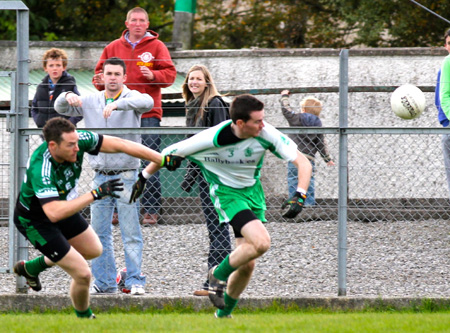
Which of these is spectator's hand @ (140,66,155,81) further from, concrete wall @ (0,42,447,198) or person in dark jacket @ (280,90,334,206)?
concrete wall @ (0,42,447,198)

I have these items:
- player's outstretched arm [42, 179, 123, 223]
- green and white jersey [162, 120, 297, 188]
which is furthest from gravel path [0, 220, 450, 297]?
player's outstretched arm [42, 179, 123, 223]

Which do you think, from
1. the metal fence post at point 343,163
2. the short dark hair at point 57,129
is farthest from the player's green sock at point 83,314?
the metal fence post at point 343,163

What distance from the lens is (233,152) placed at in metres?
6.75

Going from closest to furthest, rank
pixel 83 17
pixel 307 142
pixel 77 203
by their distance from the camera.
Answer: pixel 77 203
pixel 307 142
pixel 83 17

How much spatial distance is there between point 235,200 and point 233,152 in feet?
1.33

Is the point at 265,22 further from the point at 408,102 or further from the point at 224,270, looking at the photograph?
the point at 224,270

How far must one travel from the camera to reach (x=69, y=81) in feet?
29.8

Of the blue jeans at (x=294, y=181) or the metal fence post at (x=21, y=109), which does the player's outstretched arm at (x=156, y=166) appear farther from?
the blue jeans at (x=294, y=181)

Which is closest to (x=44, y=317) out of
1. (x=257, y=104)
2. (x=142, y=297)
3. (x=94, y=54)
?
(x=142, y=297)

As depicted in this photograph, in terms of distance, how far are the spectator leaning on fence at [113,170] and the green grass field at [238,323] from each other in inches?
24.4

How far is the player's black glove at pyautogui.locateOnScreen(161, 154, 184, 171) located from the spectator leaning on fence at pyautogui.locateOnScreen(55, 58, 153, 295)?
123cm

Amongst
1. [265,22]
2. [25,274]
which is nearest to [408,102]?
[25,274]

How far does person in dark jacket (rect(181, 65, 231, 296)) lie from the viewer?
7801 millimetres

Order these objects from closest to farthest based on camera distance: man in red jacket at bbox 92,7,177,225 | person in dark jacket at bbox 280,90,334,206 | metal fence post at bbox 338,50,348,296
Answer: metal fence post at bbox 338,50,348,296, man in red jacket at bbox 92,7,177,225, person in dark jacket at bbox 280,90,334,206
